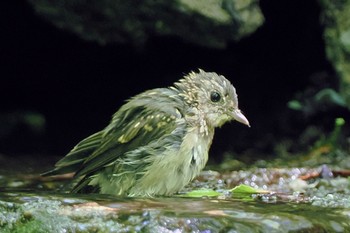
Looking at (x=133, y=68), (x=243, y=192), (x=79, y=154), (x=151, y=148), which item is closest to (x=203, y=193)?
(x=243, y=192)

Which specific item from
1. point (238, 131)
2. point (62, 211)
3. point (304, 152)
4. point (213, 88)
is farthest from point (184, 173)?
point (238, 131)

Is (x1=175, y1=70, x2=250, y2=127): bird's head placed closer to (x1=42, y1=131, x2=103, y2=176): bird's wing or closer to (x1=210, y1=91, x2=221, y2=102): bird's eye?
(x1=210, y1=91, x2=221, y2=102): bird's eye

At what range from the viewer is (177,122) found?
4.81 m

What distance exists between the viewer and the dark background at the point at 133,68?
25.9ft

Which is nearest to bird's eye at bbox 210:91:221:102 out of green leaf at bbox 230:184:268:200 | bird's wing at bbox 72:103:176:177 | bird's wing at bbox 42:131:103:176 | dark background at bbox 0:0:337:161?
bird's wing at bbox 72:103:176:177

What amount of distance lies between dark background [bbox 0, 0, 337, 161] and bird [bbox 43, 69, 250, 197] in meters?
→ 2.80

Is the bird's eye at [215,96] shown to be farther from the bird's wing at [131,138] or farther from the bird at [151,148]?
the bird's wing at [131,138]

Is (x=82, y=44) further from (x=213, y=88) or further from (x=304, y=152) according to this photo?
(x=213, y=88)

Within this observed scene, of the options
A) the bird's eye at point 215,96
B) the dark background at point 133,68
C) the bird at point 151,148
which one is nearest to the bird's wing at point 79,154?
the bird at point 151,148

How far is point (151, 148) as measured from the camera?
4719 mm

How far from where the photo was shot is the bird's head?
506 centimetres

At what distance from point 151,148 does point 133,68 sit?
3.46 metres

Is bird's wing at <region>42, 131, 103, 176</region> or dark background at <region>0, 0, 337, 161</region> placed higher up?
dark background at <region>0, 0, 337, 161</region>

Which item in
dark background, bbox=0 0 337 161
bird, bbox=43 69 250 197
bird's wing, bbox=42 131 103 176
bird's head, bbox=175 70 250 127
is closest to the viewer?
bird, bbox=43 69 250 197
